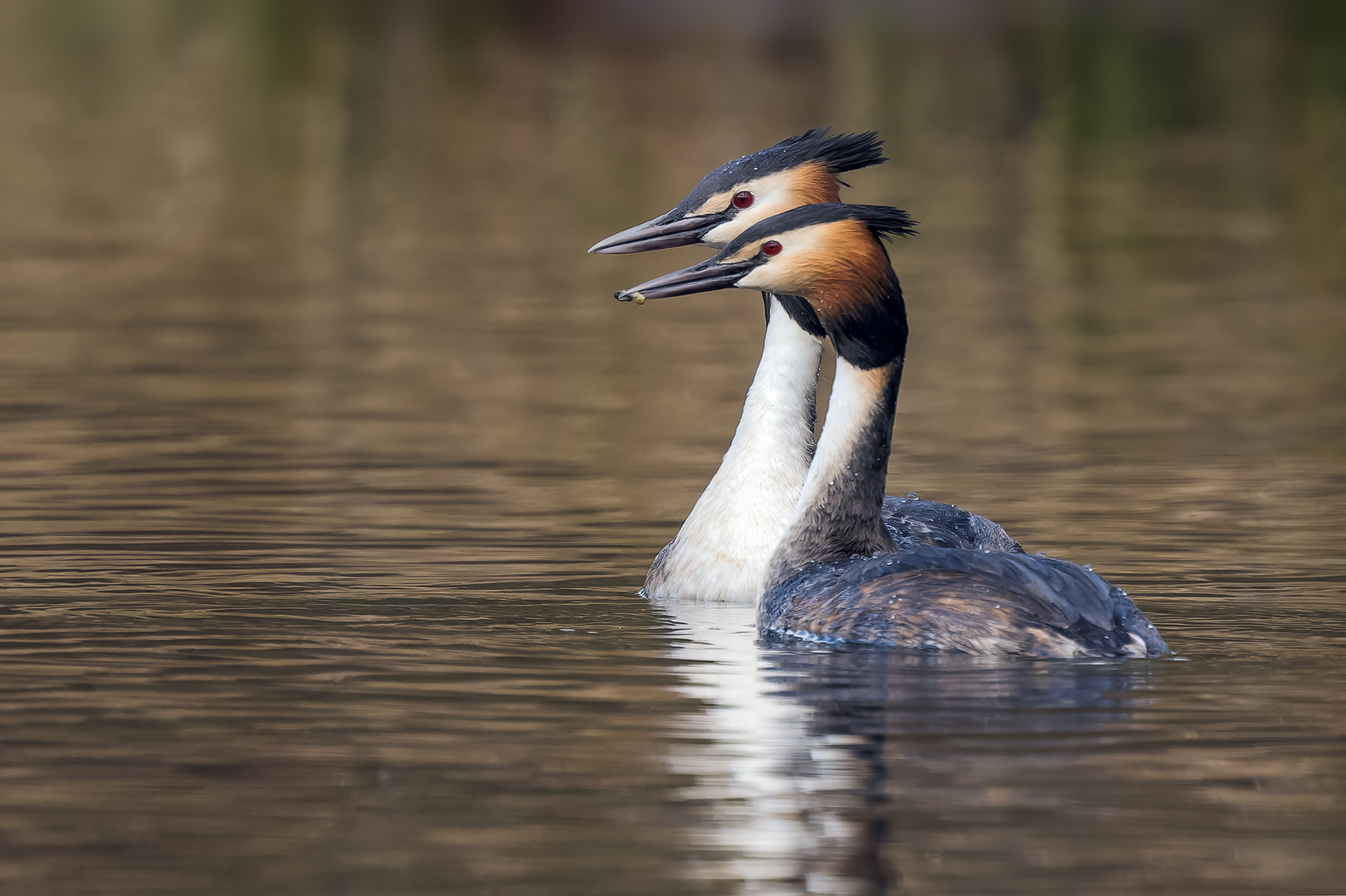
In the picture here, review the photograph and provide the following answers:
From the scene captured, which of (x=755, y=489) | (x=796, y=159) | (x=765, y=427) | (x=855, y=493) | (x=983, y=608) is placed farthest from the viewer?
(x=796, y=159)

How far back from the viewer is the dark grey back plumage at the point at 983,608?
9.49 meters

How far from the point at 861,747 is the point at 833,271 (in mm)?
2832

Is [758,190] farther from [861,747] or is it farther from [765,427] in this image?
[861,747]

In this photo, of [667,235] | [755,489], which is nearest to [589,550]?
[755,489]

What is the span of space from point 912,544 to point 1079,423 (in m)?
6.49

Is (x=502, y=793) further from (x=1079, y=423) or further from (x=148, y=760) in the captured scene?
(x=1079, y=423)

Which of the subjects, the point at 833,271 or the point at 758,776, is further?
the point at 833,271

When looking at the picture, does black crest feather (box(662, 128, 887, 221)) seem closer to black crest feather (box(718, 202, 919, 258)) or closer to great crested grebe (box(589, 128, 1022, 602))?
great crested grebe (box(589, 128, 1022, 602))

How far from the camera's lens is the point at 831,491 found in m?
10.6

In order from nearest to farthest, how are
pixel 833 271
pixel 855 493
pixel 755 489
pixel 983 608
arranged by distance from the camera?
pixel 983 608, pixel 833 271, pixel 855 493, pixel 755 489

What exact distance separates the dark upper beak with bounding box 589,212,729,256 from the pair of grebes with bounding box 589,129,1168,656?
1cm

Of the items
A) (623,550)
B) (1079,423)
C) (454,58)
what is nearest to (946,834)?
(623,550)

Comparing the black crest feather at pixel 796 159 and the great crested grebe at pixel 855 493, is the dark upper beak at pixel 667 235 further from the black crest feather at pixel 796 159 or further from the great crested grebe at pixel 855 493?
the great crested grebe at pixel 855 493

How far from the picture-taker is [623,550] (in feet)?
41.5
